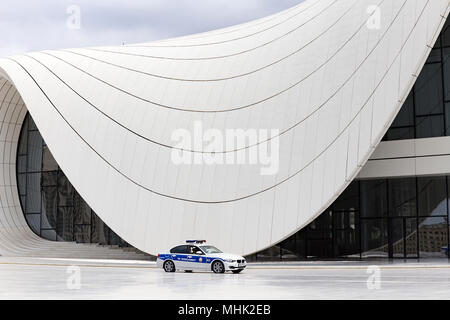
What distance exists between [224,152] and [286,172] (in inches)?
144

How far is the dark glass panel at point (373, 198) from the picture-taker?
34.3 m

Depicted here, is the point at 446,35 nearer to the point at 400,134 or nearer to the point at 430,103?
the point at 430,103

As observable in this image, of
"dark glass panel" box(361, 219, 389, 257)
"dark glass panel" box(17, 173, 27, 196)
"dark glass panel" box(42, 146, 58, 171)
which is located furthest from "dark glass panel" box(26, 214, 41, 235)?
"dark glass panel" box(361, 219, 389, 257)

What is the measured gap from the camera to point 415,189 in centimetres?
3359

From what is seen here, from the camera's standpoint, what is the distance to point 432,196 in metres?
33.3

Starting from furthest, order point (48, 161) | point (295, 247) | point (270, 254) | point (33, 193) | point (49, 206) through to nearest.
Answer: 1. point (33, 193)
2. point (48, 161)
3. point (49, 206)
4. point (295, 247)
5. point (270, 254)

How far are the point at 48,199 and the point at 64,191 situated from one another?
1.66 metres

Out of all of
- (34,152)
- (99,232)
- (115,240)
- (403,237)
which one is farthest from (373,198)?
(34,152)

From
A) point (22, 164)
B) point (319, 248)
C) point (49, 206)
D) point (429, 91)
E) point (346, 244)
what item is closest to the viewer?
point (429, 91)

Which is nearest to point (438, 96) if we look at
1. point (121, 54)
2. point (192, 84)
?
point (192, 84)

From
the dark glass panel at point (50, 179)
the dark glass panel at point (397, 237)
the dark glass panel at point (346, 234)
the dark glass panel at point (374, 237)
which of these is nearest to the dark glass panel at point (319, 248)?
the dark glass panel at point (346, 234)

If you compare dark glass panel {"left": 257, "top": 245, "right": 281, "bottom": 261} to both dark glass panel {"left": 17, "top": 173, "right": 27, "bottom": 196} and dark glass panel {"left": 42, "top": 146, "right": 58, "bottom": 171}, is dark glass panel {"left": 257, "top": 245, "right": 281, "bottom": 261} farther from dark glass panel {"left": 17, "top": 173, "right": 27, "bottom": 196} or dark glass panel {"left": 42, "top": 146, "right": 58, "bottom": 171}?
dark glass panel {"left": 17, "top": 173, "right": 27, "bottom": 196}

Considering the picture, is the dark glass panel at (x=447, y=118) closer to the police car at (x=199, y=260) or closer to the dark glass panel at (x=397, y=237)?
the dark glass panel at (x=397, y=237)

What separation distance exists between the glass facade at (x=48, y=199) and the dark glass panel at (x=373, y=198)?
53.3ft
